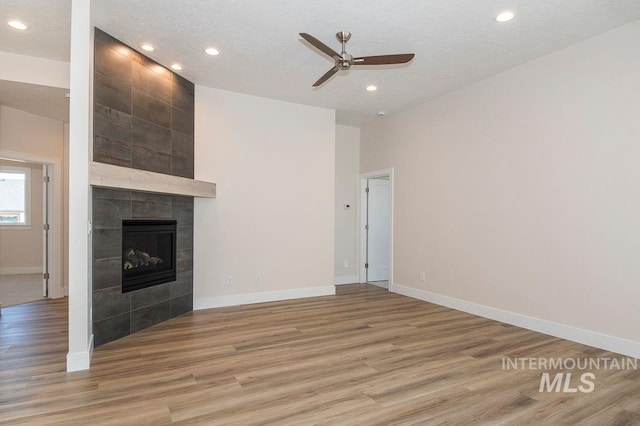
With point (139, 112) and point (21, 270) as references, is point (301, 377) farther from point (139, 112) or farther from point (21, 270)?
point (21, 270)

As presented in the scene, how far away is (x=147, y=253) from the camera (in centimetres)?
411

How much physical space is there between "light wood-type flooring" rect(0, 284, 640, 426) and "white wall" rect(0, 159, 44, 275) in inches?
189

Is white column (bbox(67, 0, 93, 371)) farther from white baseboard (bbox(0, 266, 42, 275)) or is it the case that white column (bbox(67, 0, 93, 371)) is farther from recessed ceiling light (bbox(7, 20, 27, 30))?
white baseboard (bbox(0, 266, 42, 275))

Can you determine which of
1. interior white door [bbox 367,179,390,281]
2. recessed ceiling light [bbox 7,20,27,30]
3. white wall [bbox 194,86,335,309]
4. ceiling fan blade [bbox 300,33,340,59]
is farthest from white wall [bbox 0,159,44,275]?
ceiling fan blade [bbox 300,33,340,59]

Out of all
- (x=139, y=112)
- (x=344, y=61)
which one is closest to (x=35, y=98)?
(x=139, y=112)

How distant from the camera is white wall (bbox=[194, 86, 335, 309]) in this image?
4879mm

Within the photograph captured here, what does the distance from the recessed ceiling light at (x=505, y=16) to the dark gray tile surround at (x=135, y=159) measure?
3680mm

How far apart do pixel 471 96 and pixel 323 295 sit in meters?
3.69

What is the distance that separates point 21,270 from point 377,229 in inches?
318

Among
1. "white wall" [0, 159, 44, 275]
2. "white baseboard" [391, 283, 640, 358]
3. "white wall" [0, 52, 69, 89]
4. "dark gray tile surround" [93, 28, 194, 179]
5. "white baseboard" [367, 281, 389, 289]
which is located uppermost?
"white wall" [0, 52, 69, 89]

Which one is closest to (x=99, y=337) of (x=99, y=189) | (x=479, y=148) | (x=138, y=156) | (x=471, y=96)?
(x=99, y=189)

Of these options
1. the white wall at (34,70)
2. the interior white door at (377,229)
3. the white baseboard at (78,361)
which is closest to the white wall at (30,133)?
the white wall at (34,70)

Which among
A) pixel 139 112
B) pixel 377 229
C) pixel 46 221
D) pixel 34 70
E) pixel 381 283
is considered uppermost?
pixel 34 70

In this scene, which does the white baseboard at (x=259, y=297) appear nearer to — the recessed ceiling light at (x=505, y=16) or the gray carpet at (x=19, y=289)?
the gray carpet at (x=19, y=289)
